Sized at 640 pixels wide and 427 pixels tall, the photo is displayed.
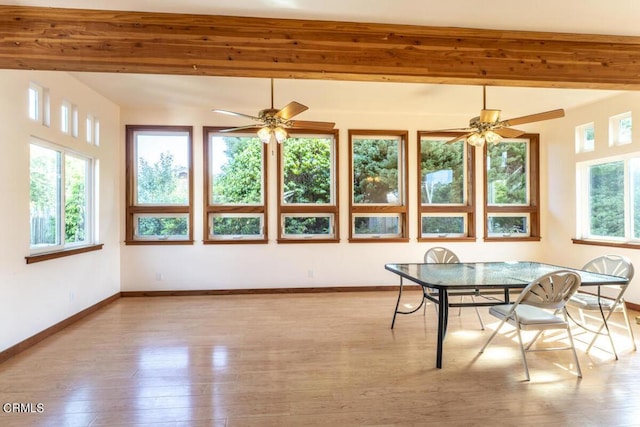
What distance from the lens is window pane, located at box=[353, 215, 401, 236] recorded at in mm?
6004

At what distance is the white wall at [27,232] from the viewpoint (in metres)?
3.22

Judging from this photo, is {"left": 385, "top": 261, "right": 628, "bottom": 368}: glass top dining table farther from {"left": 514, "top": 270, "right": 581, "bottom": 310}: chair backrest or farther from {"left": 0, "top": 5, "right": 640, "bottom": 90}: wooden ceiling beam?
{"left": 0, "top": 5, "right": 640, "bottom": 90}: wooden ceiling beam

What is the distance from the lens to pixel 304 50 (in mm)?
2939

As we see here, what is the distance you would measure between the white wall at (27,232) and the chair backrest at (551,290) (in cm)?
441

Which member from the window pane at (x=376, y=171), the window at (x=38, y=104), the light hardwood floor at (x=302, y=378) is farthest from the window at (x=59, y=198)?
the window pane at (x=376, y=171)

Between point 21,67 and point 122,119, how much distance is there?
2810 millimetres

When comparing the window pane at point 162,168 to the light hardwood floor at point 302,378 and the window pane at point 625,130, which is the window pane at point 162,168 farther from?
the window pane at point 625,130

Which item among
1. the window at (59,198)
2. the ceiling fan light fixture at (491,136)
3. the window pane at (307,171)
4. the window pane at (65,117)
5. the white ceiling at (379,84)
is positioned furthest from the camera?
the window pane at (307,171)

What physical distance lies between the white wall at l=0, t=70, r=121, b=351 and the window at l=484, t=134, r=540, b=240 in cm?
603

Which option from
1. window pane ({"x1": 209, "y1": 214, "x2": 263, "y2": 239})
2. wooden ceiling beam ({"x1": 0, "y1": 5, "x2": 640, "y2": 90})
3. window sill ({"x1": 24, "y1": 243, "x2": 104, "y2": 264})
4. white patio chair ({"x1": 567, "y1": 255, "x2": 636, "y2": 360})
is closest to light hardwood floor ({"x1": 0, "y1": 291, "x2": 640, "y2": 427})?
white patio chair ({"x1": 567, "y1": 255, "x2": 636, "y2": 360})

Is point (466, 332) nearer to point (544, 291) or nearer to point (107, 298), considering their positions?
point (544, 291)

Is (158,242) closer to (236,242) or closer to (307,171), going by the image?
(236,242)

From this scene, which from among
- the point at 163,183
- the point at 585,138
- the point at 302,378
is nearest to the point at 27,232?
the point at 163,183

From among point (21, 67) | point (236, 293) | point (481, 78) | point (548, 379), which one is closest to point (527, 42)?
point (481, 78)
